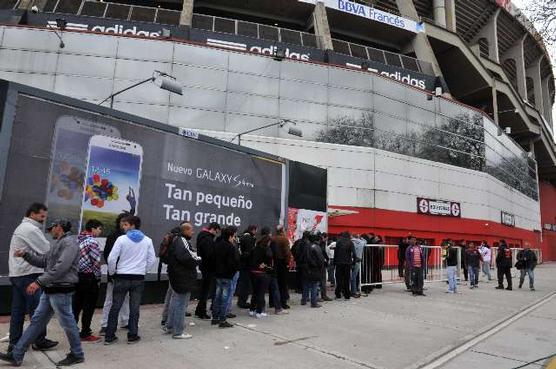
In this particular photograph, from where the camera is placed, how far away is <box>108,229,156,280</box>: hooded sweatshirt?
6059 mm

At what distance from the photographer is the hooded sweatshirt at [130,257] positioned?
239 inches

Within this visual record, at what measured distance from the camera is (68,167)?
7.67 m

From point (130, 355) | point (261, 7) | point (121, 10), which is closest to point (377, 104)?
point (261, 7)

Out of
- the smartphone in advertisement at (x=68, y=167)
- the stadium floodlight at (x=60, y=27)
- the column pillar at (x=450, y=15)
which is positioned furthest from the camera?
the column pillar at (x=450, y=15)

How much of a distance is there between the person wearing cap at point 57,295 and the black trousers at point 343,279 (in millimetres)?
7586

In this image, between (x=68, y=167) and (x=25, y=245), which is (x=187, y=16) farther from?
(x=25, y=245)

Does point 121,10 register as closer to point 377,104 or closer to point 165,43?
point 165,43

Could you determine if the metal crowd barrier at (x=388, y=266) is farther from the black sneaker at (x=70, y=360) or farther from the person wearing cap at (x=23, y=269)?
the person wearing cap at (x=23, y=269)

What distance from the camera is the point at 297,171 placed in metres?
13.0

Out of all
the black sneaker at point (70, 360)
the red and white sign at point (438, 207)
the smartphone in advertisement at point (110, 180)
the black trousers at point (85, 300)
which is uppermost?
the red and white sign at point (438, 207)

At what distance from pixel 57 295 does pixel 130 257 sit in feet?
4.01

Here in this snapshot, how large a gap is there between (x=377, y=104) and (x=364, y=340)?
22.4 metres

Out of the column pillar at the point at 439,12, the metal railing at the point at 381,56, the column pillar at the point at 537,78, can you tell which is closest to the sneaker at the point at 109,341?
the metal railing at the point at 381,56

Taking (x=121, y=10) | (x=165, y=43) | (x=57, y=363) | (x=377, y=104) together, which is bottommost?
(x=57, y=363)
